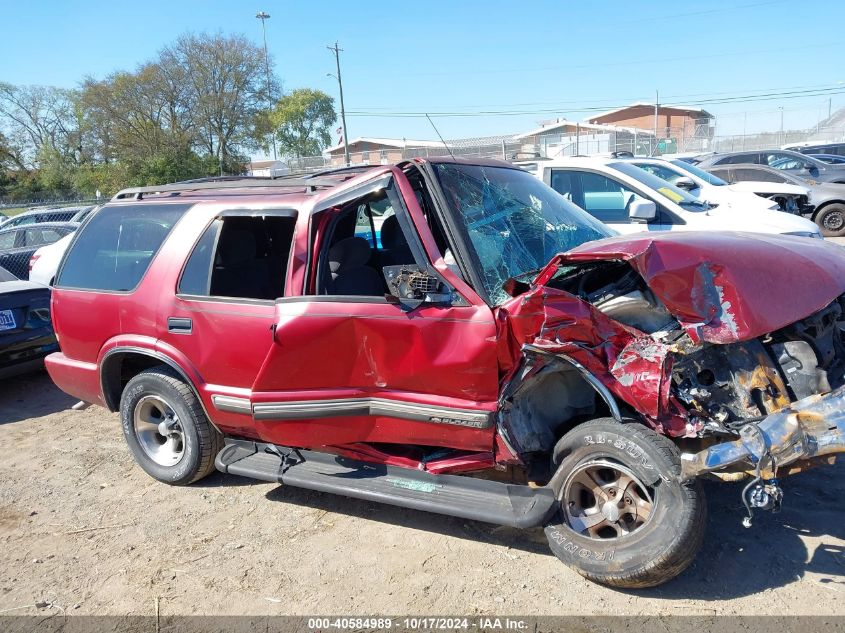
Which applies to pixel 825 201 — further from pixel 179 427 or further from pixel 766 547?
pixel 179 427

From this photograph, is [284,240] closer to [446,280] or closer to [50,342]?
[446,280]

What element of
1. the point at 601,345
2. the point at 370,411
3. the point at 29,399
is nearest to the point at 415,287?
the point at 370,411

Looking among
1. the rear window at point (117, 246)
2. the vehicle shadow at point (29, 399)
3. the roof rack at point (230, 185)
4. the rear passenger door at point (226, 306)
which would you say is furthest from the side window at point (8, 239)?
the rear passenger door at point (226, 306)

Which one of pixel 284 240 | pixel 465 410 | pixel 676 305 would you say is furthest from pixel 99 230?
pixel 676 305

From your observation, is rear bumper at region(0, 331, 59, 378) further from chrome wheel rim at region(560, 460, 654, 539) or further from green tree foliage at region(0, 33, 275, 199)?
green tree foliage at region(0, 33, 275, 199)

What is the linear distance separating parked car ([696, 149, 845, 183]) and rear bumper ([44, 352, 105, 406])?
47.5 ft

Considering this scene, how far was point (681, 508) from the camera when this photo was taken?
2.78m

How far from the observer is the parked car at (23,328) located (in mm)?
6324

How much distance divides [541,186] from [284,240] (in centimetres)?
190

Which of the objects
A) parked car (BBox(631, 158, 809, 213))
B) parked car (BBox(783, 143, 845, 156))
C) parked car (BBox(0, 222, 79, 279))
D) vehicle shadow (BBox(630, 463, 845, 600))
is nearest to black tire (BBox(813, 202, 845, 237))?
parked car (BBox(631, 158, 809, 213))

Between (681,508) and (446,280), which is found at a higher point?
(446,280)

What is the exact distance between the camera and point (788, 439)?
2.56 metres

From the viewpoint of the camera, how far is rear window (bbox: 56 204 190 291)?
4340 millimetres

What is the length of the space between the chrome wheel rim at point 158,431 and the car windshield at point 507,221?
2.42 m
